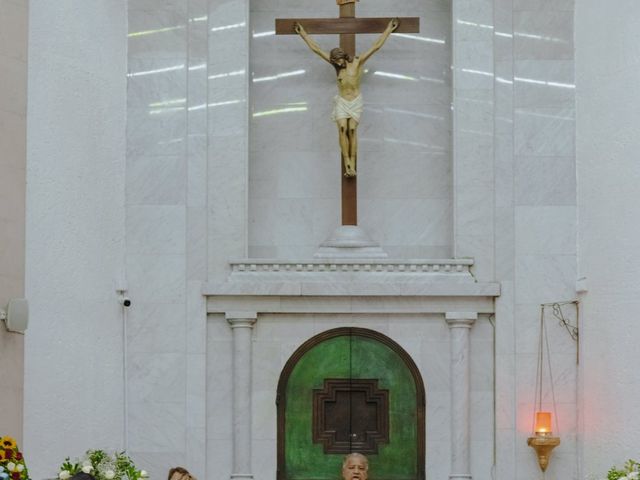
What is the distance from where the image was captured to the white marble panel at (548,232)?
58.2 ft

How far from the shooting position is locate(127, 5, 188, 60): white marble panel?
18.1m

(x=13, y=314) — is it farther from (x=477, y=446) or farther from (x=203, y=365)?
(x=477, y=446)

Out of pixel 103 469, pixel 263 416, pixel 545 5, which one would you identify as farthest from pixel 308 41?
pixel 103 469

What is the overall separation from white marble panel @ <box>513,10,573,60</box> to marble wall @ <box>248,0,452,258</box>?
3.39 feet

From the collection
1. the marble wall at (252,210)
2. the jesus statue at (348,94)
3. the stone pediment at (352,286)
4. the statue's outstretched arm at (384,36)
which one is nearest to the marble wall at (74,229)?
the marble wall at (252,210)

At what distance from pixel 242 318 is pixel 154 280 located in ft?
3.48

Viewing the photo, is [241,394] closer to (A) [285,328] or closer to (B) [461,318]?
(A) [285,328]

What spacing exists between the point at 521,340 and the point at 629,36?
3.51 metres

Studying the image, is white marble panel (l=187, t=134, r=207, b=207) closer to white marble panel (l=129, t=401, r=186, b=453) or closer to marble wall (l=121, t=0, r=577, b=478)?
marble wall (l=121, t=0, r=577, b=478)

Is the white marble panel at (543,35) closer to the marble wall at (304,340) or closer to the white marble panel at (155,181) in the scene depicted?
the marble wall at (304,340)

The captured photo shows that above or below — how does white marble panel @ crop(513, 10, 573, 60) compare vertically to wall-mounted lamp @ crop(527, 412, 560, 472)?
above

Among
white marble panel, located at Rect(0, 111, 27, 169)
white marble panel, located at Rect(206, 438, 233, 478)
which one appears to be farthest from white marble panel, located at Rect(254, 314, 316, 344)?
white marble panel, located at Rect(0, 111, 27, 169)

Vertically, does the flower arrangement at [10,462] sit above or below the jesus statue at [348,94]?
below

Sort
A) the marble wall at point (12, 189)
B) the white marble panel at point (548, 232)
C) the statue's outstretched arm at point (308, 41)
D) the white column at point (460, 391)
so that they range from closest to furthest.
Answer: the marble wall at point (12, 189), the white column at point (460, 391), the white marble panel at point (548, 232), the statue's outstretched arm at point (308, 41)
